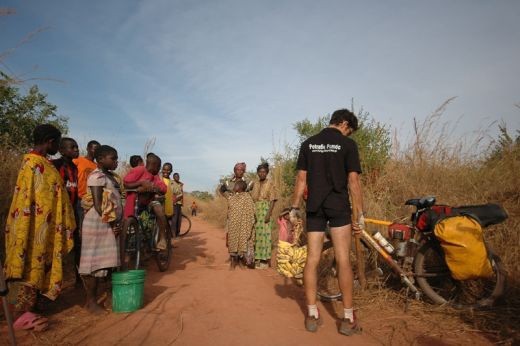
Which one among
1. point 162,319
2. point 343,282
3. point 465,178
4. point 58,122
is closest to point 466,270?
point 343,282

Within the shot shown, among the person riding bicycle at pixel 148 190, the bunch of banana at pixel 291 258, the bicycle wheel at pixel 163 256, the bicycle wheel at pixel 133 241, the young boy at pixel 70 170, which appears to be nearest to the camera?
the young boy at pixel 70 170

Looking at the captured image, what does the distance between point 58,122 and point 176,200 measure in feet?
21.0

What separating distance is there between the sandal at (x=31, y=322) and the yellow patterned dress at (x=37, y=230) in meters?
0.24

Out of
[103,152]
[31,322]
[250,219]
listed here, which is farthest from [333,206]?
[250,219]

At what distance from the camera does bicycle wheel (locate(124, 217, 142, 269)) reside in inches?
205

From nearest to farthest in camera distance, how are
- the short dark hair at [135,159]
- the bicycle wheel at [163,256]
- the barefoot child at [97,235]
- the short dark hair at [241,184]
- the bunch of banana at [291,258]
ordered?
1. the barefoot child at [97,235]
2. the bunch of banana at [291,258]
3. the bicycle wheel at [163,256]
4. the short dark hair at [241,184]
5. the short dark hair at [135,159]

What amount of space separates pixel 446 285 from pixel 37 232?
188 inches

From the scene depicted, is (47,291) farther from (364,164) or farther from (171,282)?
(364,164)

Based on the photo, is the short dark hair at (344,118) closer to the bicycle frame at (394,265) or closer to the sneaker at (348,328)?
the bicycle frame at (394,265)

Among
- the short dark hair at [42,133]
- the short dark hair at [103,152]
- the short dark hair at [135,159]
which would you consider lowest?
the short dark hair at [103,152]

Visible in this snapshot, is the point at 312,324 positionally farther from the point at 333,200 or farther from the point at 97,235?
the point at 97,235

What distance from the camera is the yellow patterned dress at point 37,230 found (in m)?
3.21

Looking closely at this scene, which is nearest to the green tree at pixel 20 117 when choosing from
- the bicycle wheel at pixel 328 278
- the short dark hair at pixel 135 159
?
the short dark hair at pixel 135 159

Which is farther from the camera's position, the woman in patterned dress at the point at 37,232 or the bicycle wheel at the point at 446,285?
the bicycle wheel at the point at 446,285
